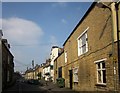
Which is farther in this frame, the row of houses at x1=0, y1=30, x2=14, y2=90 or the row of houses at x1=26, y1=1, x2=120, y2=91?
the row of houses at x1=0, y1=30, x2=14, y2=90

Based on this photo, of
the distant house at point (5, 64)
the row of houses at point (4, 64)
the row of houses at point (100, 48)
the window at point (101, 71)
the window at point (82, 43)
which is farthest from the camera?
the distant house at point (5, 64)

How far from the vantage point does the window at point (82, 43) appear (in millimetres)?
21780

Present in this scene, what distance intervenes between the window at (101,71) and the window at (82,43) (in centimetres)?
447

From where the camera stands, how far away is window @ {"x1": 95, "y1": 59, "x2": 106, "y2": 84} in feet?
53.5

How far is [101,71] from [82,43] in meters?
7.17

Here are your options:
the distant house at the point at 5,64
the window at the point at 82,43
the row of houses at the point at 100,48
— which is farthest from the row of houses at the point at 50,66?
the row of houses at the point at 100,48

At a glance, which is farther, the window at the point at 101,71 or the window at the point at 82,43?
the window at the point at 82,43

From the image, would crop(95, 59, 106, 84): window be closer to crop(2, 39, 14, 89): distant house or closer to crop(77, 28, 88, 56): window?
crop(77, 28, 88, 56): window

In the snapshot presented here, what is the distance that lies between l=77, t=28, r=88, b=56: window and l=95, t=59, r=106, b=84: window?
4466 millimetres

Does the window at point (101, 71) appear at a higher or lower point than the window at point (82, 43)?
lower

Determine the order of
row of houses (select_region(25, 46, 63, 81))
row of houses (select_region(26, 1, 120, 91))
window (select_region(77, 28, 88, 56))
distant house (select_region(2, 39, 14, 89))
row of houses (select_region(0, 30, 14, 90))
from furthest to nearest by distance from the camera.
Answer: row of houses (select_region(25, 46, 63, 81)), distant house (select_region(2, 39, 14, 89)), row of houses (select_region(0, 30, 14, 90)), window (select_region(77, 28, 88, 56)), row of houses (select_region(26, 1, 120, 91))

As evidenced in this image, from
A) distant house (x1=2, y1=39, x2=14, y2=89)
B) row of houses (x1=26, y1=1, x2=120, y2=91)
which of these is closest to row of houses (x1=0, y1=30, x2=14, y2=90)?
distant house (x1=2, y1=39, x2=14, y2=89)

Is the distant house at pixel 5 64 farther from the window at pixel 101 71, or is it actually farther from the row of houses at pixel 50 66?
the window at pixel 101 71

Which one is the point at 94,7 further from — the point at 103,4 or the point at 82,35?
the point at 82,35
